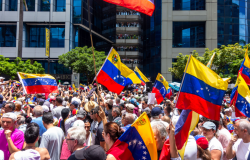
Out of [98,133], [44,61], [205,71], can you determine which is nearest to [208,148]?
[205,71]

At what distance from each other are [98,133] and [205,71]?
8.48 feet

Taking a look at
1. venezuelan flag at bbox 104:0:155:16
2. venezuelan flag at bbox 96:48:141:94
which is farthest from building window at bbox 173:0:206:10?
venezuelan flag at bbox 104:0:155:16

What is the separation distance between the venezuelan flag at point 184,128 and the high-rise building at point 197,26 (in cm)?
3267

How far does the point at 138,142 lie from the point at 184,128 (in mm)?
919

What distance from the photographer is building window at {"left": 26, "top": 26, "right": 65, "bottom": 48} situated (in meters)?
39.8

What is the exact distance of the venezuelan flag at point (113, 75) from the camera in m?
7.59

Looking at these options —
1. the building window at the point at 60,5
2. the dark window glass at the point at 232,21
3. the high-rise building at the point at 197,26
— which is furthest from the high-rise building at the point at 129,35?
the dark window glass at the point at 232,21

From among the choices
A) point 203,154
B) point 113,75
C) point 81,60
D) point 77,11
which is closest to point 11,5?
point 77,11

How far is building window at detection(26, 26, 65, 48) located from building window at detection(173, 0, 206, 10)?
20.6 m

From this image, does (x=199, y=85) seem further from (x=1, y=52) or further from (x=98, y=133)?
(x=1, y=52)

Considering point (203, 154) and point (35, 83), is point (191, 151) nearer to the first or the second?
point (203, 154)

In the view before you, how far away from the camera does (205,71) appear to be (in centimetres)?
419

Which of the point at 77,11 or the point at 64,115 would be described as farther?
the point at 77,11

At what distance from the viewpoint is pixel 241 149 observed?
406 centimetres
